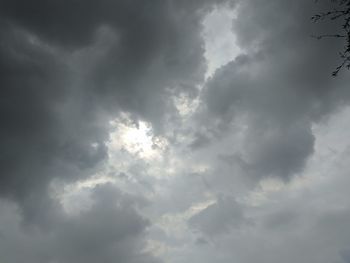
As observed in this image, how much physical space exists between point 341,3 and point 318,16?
939mm

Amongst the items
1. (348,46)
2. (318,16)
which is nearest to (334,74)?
(348,46)

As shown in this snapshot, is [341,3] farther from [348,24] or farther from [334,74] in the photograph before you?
[334,74]

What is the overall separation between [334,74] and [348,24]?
1.84 metres

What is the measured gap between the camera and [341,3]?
49.0ft

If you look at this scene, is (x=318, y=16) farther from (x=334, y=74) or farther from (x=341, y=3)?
(x=334, y=74)

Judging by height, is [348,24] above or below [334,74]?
above

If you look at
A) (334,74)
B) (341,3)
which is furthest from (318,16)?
(334,74)

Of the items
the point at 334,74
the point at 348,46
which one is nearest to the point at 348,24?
the point at 348,46

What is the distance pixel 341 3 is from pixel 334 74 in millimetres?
2615

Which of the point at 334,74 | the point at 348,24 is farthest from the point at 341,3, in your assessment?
the point at 334,74

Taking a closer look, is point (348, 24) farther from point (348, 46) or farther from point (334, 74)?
point (334, 74)

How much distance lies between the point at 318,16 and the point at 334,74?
7.29ft

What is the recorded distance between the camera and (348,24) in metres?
14.8

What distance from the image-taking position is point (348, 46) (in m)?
14.7
